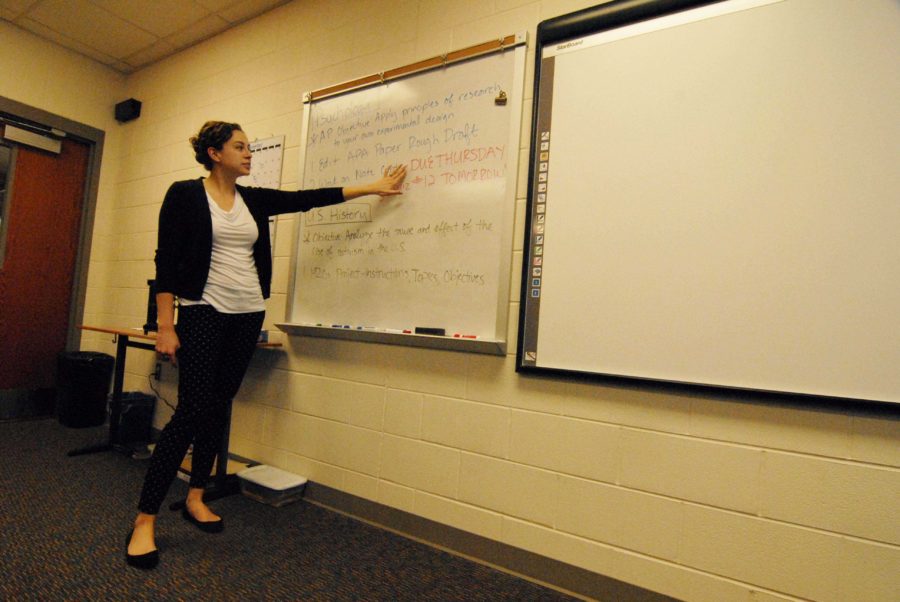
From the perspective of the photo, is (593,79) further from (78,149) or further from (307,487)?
(78,149)

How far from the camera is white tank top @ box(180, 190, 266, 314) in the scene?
1.71 metres

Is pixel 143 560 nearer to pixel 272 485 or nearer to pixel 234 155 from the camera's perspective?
pixel 272 485

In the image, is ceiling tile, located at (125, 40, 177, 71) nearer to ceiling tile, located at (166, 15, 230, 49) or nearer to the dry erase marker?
ceiling tile, located at (166, 15, 230, 49)

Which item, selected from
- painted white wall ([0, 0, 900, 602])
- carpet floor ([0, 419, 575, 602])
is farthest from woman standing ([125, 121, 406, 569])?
painted white wall ([0, 0, 900, 602])

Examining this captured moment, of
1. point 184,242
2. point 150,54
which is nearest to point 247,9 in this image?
point 150,54

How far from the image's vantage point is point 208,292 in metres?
1.69

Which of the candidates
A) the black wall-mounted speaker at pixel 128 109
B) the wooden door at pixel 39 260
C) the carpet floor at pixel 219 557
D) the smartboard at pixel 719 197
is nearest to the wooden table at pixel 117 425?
the carpet floor at pixel 219 557

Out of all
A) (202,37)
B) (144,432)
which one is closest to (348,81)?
(202,37)

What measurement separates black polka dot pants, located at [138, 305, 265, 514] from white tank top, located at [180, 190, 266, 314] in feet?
0.13

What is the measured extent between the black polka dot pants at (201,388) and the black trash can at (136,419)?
127 centimetres

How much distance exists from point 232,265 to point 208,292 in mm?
131

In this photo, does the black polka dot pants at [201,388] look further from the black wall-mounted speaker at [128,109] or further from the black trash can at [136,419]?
the black wall-mounted speaker at [128,109]

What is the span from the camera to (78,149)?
136 inches

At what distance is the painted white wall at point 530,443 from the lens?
48.1 inches
